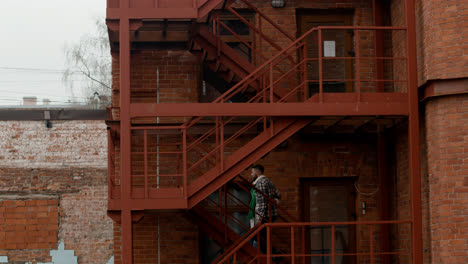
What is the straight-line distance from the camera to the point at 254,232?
1173cm

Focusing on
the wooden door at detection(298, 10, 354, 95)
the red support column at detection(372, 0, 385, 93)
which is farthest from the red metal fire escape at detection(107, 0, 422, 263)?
the wooden door at detection(298, 10, 354, 95)

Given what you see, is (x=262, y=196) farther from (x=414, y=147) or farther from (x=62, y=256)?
(x=62, y=256)

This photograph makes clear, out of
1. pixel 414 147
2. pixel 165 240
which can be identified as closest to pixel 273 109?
pixel 414 147

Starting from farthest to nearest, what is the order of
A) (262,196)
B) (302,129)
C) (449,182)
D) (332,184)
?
(332,184) < (302,129) < (262,196) < (449,182)

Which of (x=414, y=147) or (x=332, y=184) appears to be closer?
(x=414, y=147)

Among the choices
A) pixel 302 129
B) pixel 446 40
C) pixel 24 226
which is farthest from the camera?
pixel 24 226

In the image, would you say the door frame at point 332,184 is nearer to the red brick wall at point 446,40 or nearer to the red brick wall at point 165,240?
the red brick wall at point 165,240

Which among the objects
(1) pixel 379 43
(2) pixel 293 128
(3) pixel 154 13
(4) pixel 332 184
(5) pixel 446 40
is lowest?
(4) pixel 332 184

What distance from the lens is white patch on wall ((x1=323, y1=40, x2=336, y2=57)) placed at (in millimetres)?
14545

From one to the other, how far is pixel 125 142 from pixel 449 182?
200 inches

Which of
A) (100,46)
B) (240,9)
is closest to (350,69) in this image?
(240,9)

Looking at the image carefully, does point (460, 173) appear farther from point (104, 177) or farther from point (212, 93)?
point (104, 177)

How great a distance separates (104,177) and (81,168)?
2.33 ft

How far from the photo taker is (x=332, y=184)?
46.9ft
